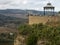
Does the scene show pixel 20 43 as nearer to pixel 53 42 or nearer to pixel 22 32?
pixel 22 32

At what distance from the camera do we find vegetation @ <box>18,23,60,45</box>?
21994mm

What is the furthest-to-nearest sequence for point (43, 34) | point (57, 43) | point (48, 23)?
1. point (48, 23)
2. point (43, 34)
3. point (57, 43)

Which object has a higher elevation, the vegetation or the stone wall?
the stone wall

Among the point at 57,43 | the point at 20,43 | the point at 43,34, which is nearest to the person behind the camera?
the point at 57,43

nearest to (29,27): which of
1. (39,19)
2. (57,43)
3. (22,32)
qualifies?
(22,32)

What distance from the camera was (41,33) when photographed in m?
23.0

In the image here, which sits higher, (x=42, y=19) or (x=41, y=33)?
(x=42, y=19)

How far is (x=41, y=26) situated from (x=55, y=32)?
2357 millimetres

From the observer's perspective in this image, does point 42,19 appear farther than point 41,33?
Yes

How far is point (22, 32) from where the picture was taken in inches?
974

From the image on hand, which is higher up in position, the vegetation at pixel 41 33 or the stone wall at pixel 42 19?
the stone wall at pixel 42 19

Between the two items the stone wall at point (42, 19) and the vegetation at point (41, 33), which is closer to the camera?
the vegetation at point (41, 33)

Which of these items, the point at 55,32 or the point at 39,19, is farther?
the point at 39,19

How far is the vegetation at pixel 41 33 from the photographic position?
866 inches
